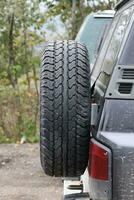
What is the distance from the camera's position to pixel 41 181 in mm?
6234

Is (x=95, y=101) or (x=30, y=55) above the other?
(x=95, y=101)

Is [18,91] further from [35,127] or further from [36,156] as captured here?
[36,156]

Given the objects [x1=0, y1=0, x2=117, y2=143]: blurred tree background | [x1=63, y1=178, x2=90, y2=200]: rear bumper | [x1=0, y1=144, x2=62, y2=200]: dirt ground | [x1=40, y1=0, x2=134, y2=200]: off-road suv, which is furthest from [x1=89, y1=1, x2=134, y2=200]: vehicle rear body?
[x1=0, y1=0, x2=117, y2=143]: blurred tree background

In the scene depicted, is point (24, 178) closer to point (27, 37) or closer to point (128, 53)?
point (128, 53)

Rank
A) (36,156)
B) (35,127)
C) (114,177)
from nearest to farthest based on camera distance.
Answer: (114,177) → (36,156) → (35,127)

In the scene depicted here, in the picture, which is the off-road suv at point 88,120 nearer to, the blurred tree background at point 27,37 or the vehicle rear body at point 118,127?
the vehicle rear body at point 118,127

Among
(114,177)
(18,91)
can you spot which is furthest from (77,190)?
(18,91)

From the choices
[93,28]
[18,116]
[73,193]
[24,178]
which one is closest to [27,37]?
[18,116]

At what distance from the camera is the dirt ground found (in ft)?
18.7

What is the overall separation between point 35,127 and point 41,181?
2797mm

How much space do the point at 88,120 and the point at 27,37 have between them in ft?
26.7

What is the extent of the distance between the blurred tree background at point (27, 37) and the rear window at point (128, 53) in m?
6.60

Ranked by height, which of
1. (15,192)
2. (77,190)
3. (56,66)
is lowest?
(15,192)

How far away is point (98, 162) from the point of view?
2516 mm
